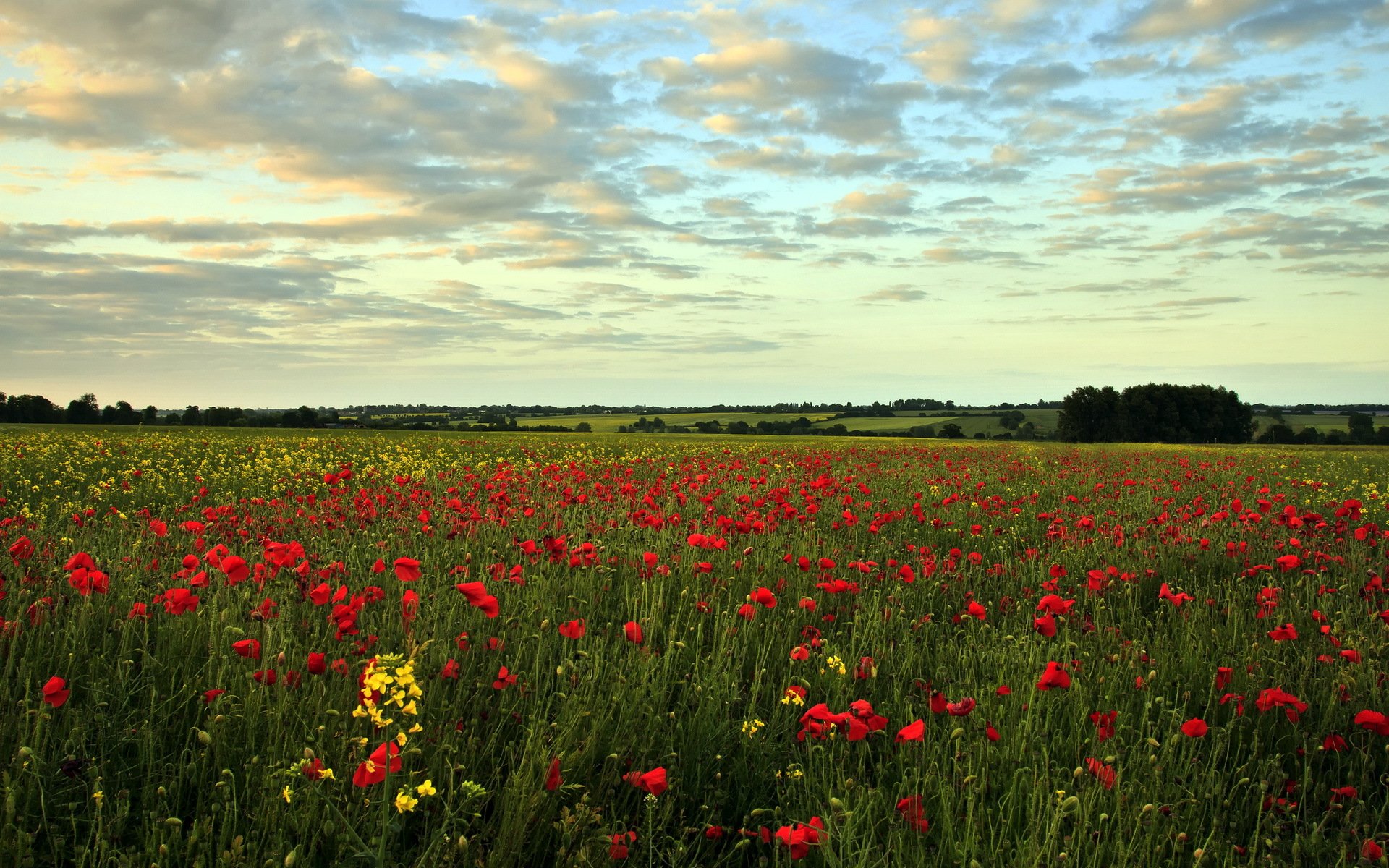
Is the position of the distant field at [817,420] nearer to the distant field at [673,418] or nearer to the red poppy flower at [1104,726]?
the distant field at [673,418]

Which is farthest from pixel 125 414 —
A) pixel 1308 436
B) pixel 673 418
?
pixel 1308 436

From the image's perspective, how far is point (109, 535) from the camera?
5.92m

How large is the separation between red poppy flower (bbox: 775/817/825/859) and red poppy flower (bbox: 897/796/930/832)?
0.30m

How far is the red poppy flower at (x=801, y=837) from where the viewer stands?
2.06m

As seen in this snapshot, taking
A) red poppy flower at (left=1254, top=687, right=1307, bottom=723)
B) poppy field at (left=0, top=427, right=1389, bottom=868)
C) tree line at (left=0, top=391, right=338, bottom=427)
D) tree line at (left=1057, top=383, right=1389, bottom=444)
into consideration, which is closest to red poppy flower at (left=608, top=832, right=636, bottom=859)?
poppy field at (left=0, top=427, right=1389, bottom=868)

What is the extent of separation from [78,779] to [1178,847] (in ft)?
11.0

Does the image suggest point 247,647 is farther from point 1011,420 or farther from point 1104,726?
point 1011,420

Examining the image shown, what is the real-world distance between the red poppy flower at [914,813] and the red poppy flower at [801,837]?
0.30 metres

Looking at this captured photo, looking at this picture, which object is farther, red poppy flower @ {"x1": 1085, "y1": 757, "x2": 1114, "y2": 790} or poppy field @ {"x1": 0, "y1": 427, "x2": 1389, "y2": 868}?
red poppy flower @ {"x1": 1085, "y1": 757, "x2": 1114, "y2": 790}

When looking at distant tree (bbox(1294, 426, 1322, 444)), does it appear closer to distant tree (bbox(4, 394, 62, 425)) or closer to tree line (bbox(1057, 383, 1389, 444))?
tree line (bbox(1057, 383, 1389, 444))

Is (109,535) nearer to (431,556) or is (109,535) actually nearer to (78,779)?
(431,556)

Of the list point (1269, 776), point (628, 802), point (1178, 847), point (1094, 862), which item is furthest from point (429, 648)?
point (1269, 776)

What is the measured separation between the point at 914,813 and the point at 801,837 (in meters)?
0.42

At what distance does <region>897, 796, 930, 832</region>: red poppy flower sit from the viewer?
90.8 inches
